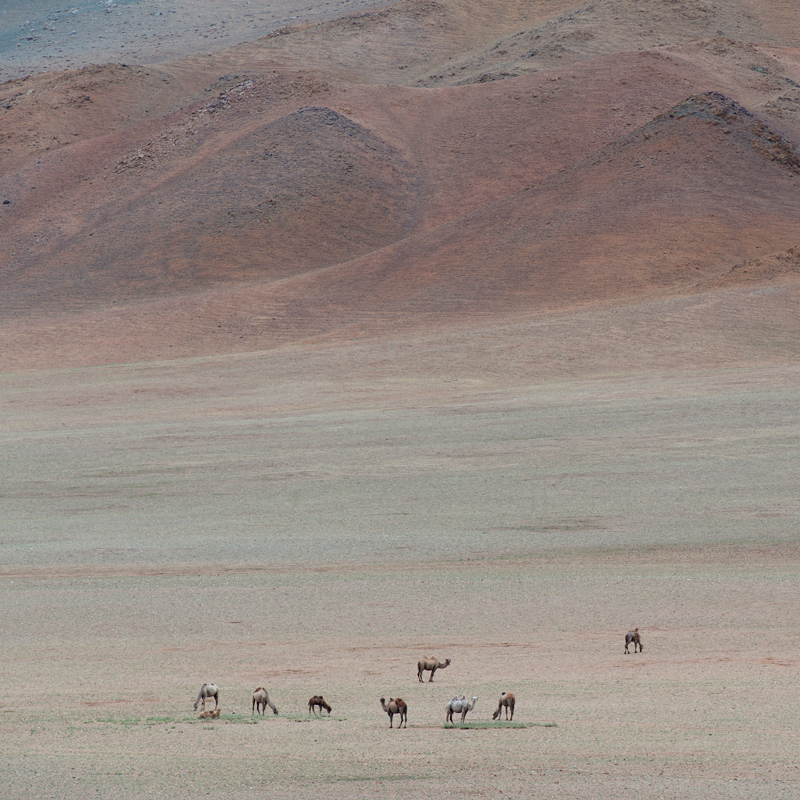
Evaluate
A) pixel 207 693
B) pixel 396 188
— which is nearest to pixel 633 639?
pixel 207 693

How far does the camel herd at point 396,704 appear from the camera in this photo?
8.00 metres

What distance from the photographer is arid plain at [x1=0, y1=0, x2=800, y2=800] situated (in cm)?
841

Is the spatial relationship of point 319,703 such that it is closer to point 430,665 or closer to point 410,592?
point 430,665

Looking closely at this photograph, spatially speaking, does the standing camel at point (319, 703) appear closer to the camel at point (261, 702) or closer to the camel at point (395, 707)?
the camel at point (261, 702)

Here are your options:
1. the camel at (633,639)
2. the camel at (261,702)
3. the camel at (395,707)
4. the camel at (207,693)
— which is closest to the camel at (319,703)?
the camel at (261,702)

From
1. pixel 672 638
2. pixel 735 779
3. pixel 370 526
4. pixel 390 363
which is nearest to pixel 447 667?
pixel 672 638

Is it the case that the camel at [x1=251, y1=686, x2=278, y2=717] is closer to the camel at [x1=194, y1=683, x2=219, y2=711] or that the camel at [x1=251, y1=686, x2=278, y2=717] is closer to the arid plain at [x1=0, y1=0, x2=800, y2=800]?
the arid plain at [x1=0, y1=0, x2=800, y2=800]

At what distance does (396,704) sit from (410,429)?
1588cm

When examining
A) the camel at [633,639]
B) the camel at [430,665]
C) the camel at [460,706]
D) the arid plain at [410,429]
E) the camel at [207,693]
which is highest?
the arid plain at [410,429]

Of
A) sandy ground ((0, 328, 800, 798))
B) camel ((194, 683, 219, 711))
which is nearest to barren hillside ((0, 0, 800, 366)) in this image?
sandy ground ((0, 328, 800, 798))

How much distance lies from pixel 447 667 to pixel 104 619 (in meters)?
4.19

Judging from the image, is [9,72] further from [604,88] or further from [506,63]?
[604,88]

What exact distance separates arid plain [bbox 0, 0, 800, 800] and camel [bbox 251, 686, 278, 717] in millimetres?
177

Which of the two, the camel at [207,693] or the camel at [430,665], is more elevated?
the camel at [430,665]
